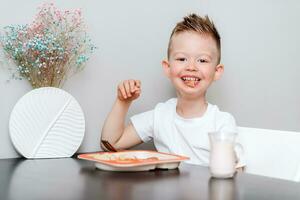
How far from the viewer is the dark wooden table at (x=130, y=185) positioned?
89 centimetres

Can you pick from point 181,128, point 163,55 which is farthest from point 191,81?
point 163,55

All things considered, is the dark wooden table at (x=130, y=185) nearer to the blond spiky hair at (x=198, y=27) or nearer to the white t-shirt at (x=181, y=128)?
the white t-shirt at (x=181, y=128)

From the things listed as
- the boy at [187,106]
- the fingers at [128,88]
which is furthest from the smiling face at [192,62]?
the fingers at [128,88]

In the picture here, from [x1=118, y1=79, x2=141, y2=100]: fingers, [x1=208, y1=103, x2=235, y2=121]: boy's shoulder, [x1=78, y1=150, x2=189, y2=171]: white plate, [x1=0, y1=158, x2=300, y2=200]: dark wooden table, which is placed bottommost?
[x1=0, y1=158, x2=300, y2=200]: dark wooden table

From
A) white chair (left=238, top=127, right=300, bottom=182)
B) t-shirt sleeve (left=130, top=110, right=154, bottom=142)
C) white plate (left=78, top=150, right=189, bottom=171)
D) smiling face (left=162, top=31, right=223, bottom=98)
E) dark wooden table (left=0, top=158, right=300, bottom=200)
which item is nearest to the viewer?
dark wooden table (left=0, top=158, right=300, bottom=200)

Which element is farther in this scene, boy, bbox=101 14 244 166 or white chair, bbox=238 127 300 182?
boy, bbox=101 14 244 166

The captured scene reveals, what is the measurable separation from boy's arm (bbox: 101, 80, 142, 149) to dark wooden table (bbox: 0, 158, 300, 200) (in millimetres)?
285

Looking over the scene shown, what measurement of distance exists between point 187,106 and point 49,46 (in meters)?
0.44

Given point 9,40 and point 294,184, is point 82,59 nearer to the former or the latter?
point 9,40

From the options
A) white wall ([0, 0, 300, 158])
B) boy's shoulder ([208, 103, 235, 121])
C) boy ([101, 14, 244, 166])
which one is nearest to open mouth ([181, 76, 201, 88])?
boy ([101, 14, 244, 166])

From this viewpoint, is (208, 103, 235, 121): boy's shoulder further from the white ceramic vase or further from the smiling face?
the white ceramic vase

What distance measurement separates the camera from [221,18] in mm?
1859

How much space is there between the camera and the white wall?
5.07 ft

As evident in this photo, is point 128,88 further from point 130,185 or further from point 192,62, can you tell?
point 130,185
